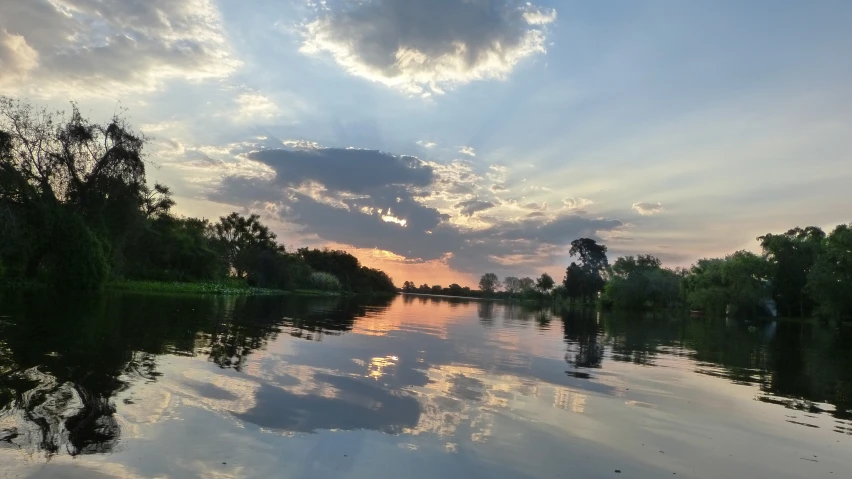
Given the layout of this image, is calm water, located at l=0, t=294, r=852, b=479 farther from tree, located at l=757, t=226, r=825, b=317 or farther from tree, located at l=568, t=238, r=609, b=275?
tree, located at l=568, t=238, r=609, b=275

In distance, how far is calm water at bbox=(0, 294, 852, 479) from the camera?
6.16 m

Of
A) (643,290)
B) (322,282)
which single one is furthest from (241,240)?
(643,290)

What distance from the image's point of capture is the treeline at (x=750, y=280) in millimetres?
65125

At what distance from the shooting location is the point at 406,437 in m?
7.51

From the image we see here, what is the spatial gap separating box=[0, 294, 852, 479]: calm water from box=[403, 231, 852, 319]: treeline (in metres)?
61.0

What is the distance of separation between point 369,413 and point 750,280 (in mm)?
87441

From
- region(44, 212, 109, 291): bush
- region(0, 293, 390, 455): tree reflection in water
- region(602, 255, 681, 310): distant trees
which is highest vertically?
region(602, 255, 681, 310): distant trees

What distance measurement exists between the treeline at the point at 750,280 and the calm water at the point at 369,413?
61.0 m

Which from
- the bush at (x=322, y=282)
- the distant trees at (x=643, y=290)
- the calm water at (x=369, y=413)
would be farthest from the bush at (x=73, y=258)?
the distant trees at (x=643, y=290)

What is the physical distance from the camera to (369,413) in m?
8.70

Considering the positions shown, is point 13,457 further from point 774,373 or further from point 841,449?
point 774,373

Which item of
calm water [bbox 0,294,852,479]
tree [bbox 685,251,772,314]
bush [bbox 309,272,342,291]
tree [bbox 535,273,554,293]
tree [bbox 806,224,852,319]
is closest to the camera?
calm water [bbox 0,294,852,479]

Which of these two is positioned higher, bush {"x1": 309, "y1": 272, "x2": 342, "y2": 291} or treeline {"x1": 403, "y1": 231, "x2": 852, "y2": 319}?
treeline {"x1": 403, "y1": 231, "x2": 852, "y2": 319}

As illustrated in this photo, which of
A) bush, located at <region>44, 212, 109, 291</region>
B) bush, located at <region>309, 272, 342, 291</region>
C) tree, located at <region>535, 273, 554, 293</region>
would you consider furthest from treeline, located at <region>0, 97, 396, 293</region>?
tree, located at <region>535, 273, 554, 293</region>
